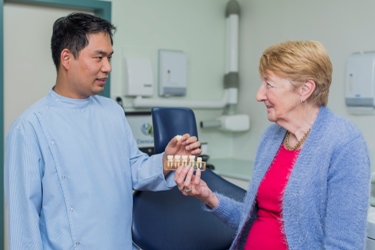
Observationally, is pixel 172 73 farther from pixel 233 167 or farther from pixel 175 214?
pixel 175 214

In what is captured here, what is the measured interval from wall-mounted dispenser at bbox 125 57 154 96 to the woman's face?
5.63 ft

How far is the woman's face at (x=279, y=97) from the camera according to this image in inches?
54.4

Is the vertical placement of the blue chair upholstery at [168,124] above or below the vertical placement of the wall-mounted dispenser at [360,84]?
below

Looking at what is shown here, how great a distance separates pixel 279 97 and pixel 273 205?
0.34 metres

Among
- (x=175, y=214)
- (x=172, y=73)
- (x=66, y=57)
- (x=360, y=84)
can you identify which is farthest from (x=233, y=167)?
(x=66, y=57)

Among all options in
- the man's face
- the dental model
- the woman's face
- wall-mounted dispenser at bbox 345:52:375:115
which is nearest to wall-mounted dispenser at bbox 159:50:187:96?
wall-mounted dispenser at bbox 345:52:375:115

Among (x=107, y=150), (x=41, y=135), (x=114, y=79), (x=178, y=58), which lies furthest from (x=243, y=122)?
(x=41, y=135)

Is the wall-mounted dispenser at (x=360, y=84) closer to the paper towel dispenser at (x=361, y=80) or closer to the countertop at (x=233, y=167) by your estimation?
the paper towel dispenser at (x=361, y=80)

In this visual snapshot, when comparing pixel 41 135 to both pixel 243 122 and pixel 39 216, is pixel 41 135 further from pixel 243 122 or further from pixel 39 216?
pixel 243 122

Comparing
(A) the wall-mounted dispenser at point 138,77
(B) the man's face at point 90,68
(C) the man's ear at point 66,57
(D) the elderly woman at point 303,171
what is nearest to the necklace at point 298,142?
(D) the elderly woman at point 303,171

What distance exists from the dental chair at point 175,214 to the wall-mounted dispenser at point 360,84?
1131mm

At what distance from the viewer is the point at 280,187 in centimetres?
141

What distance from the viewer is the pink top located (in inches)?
55.9

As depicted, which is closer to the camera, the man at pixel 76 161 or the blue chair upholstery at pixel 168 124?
the man at pixel 76 161
